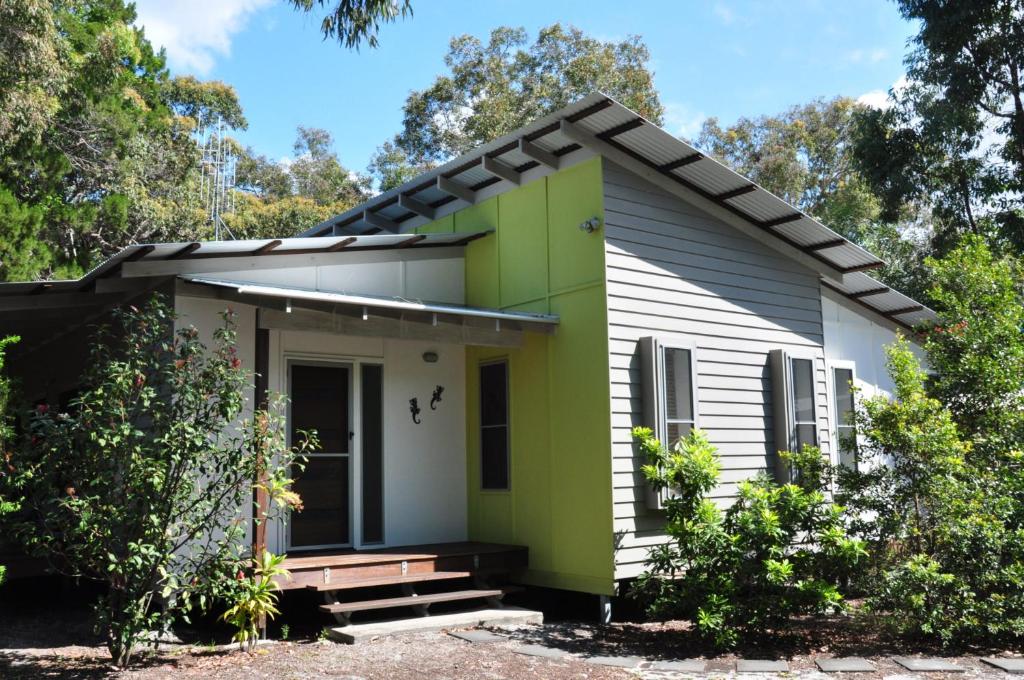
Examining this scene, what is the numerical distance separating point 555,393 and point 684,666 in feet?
9.77

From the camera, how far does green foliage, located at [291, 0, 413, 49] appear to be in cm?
914

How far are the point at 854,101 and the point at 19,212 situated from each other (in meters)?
25.2

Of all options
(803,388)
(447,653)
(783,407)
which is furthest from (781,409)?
(447,653)

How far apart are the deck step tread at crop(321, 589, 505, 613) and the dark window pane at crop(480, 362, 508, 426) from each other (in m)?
1.91

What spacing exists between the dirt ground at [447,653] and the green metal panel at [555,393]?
2.77 feet

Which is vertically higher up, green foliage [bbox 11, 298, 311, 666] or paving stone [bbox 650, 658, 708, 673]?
green foliage [bbox 11, 298, 311, 666]

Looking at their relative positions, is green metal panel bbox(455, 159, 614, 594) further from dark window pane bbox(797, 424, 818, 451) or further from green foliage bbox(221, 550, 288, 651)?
dark window pane bbox(797, 424, 818, 451)

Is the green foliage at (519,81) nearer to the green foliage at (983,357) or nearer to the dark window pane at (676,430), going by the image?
the green foliage at (983,357)

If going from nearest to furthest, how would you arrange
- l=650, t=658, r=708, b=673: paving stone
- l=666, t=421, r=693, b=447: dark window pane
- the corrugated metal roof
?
1. l=650, t=658, r=708, b=673: paving stone
2. the corrugated metal roof
3. l=666, t=421, r=693, b=447: dark window pane

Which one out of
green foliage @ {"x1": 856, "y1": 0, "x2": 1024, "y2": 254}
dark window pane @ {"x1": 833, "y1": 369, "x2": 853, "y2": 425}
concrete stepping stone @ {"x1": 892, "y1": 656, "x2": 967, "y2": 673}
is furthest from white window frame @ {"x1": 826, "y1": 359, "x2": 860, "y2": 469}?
green foliage @ {"x1": 856, "y1": 0, "x2": 1024, "y2": 254}

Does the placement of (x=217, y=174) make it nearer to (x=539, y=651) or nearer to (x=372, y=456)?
(x=372, y=456)

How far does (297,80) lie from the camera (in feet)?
113

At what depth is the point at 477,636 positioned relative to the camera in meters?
7.00

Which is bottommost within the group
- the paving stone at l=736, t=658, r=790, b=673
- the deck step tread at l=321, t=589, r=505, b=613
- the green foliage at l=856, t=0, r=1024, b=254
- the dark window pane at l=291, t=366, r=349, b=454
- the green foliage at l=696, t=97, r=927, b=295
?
the paving stone at l=736, t=658, r=790, b=673
